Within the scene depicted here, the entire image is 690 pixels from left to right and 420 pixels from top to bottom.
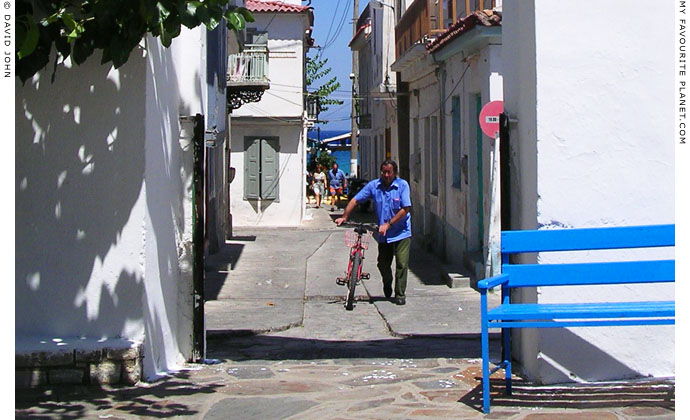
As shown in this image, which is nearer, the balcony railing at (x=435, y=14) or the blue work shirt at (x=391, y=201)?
the blue work shirt at (x=391, y=201)

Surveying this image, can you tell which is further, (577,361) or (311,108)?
(311,108)

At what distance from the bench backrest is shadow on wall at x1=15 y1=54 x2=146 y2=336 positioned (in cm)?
256

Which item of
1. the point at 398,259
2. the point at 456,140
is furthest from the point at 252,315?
the point at 456,140

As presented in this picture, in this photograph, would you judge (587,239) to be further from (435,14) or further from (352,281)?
(435,14)

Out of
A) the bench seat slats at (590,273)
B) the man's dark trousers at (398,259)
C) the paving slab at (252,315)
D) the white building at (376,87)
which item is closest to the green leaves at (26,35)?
the bench seat slats at (590,273)

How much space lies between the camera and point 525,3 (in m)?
6.95

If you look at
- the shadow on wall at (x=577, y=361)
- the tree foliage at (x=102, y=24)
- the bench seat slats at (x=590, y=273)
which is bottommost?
the shadow on wall at (x=577, y=361)

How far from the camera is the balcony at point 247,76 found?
24.1 m

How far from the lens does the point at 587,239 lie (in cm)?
633

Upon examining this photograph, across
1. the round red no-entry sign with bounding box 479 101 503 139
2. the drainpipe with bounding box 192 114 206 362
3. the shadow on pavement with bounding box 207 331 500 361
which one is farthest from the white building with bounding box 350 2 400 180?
the drainpipe with bounding box 192 114 206 362

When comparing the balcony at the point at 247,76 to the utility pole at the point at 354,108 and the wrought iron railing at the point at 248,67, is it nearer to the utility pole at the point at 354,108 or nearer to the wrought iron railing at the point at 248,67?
the wrought iron railing at the point at 248,67

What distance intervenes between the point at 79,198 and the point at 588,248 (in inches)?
133

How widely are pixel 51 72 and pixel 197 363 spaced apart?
2.52 m

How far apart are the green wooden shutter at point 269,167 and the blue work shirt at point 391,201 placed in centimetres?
1698
